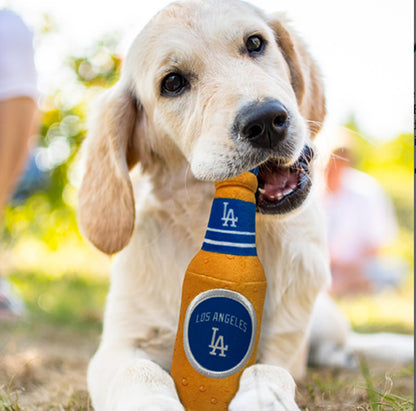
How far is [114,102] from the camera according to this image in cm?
208

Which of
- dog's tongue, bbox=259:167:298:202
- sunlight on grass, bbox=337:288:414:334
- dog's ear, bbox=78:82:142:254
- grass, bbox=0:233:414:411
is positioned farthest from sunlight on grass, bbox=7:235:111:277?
dog's tongue, bbox=259:167:298:202

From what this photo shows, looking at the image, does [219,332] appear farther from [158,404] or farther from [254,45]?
[254,45]

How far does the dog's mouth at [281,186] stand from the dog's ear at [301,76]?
436 millimetres

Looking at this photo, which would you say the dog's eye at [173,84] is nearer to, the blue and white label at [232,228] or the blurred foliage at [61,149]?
the blue and white label at [232,228]

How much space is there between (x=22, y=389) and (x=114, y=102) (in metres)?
1.22

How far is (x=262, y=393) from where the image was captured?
4.33 ft

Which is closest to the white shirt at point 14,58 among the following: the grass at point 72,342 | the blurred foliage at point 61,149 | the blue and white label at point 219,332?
the blurred foliage at point 61,149

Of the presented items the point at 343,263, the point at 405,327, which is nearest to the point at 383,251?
the point at 343,263

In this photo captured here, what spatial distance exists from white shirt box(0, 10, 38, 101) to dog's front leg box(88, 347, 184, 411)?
6.60 ft

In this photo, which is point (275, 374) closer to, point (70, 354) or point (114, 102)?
point (114, 102)

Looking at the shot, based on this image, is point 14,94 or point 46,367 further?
point 14,94

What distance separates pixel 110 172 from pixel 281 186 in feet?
2.19

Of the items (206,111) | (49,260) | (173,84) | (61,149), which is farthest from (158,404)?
(49,260)

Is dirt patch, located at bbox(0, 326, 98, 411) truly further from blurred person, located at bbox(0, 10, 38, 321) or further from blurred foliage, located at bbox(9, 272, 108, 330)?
blurred person, located at bbox(0, 10, 38, 321)
